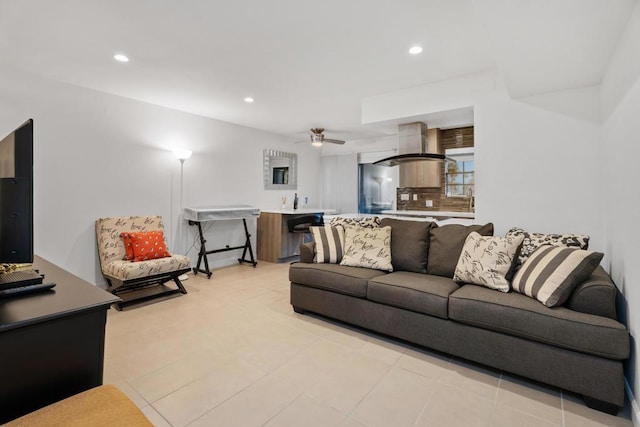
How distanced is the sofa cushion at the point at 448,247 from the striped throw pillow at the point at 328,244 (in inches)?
35.2

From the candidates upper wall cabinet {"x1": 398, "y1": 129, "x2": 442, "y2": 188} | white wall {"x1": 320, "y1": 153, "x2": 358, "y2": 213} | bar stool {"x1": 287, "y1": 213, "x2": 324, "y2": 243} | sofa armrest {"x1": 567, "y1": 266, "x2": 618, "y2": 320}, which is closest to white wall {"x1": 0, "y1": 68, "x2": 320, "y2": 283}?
bar stool {"x1": 287, "y1": 213, "x2": 324, "y2": 243}

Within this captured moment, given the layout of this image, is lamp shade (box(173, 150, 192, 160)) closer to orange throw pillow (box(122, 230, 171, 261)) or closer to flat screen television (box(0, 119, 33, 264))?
orange throw pillow (box(122, 230, 171, 261))

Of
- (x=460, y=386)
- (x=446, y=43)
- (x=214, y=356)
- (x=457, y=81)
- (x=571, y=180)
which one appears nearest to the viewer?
(x=460, y=386)

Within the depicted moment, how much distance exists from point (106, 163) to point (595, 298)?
4952 mm

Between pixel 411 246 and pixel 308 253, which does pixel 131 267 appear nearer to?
pixel 308 253

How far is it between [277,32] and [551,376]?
9.84 feet

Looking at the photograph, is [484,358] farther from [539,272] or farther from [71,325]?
[71,325]

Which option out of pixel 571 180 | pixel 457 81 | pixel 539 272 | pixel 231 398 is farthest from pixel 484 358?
pixel 457 81

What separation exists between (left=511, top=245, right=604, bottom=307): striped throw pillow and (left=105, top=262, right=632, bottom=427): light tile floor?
590mm

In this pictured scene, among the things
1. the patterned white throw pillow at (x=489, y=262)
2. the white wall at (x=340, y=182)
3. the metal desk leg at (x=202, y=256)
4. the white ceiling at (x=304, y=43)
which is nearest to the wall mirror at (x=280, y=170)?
the white wall at (x=340, y=182)

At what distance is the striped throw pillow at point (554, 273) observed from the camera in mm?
1979

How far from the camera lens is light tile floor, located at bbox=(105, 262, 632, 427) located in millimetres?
1744

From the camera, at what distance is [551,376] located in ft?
6.25

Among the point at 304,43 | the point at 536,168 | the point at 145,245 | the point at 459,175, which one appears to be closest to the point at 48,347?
the point at 304,43
